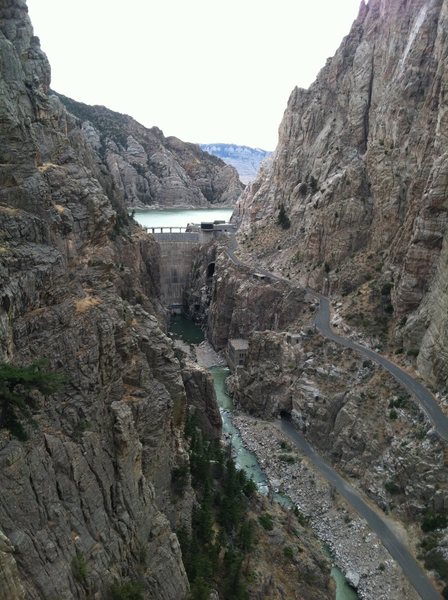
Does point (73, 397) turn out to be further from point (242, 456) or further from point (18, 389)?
point (242, 456)

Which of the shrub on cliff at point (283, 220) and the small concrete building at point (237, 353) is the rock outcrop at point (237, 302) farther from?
the shrub on cliff at point (283, 220)

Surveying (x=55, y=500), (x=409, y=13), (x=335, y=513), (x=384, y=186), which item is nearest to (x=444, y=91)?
(x=384, y=186)

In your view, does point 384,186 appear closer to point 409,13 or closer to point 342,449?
point 409,13

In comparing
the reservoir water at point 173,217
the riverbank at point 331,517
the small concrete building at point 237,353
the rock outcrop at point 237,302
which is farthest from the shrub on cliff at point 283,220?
the reservoir water at point 173,217

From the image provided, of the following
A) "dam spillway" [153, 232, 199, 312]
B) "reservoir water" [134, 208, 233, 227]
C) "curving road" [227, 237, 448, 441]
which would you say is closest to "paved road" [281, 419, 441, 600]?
"curving road" [227, 237, 448, 441]

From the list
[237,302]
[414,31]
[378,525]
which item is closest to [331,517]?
[378,525]
